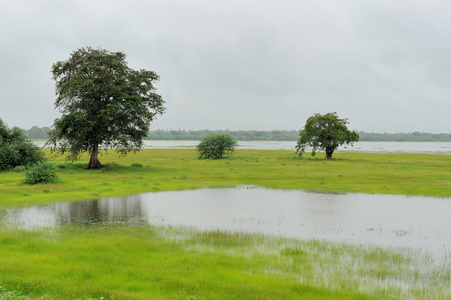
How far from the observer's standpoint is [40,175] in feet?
109

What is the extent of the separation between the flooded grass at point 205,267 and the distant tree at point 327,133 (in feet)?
193

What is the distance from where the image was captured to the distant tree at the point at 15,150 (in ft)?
146

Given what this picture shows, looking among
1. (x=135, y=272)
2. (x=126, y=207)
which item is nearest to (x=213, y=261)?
(x=135, y=272)

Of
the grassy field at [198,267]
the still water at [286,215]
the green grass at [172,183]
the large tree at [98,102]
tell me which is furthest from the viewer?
the large tree at [98,102]

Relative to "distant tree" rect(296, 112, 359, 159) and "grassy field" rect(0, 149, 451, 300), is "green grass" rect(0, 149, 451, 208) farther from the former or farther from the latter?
"distant tree" rect(296, 112, 359, 159)

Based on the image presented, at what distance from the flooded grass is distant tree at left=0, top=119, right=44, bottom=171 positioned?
31186 mm

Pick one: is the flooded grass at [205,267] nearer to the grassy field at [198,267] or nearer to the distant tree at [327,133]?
the grassy field at [198,267]

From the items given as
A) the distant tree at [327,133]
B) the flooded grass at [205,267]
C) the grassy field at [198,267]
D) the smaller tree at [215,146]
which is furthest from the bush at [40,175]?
the distant tree at [327,133]

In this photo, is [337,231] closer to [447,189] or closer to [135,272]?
[135,272]

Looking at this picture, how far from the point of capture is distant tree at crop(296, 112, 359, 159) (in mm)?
72500

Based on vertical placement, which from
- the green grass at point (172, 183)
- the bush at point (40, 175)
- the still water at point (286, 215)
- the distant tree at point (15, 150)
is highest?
the distant tree at point (15, 150)

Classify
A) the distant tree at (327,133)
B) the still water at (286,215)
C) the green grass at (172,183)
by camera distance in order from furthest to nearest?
the distant tree at (327,133)
the green grass at (172,183)
the still water at (286,215)

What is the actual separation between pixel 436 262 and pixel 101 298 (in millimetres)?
11376

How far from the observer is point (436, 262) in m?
13.7
